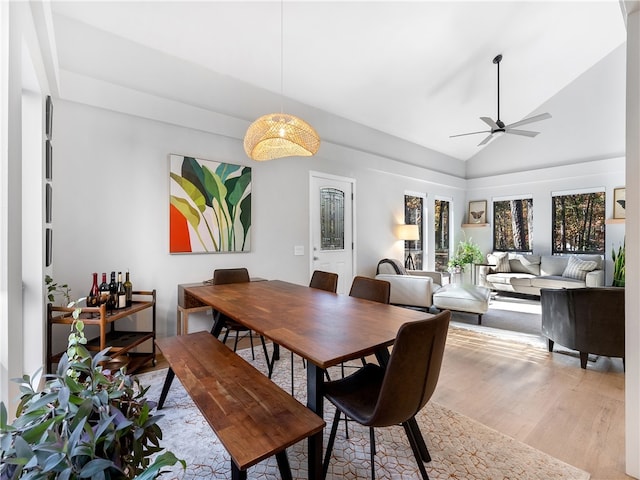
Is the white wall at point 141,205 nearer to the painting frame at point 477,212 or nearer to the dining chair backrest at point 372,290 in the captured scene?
the dining chair backrest at point 372,290

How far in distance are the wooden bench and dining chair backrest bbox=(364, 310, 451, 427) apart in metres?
0.28

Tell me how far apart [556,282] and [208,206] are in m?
5.91

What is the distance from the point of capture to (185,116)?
10.6 ft

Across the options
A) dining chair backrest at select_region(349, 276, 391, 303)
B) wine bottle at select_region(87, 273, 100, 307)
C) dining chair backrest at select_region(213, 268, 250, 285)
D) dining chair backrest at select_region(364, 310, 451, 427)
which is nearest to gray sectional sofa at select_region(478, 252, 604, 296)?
dining chair backrest at select_region(349, 276, 391, 303)

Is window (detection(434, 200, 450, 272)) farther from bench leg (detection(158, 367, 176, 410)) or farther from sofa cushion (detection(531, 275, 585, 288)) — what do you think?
bench leg (detection(158, 367, 176, 410))

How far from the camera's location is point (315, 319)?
Result: 166cm

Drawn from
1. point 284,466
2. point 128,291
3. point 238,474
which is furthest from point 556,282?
point 128,291

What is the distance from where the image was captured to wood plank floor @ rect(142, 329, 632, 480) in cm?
173

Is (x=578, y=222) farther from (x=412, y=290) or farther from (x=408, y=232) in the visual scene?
(x=412, y=290)

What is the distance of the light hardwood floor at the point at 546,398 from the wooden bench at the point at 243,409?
57.3 inches

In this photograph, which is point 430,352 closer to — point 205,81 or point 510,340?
point 510,340

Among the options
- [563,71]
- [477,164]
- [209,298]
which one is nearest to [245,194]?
[209,298]

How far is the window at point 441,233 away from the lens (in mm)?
6816

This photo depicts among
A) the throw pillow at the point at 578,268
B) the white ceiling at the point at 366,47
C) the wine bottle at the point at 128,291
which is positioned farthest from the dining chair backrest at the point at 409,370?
the throw pillow at the point at 578,268
